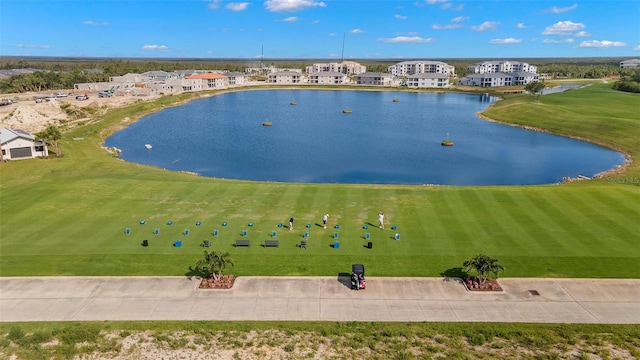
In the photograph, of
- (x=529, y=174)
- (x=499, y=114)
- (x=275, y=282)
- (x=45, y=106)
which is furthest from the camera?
(x=499, y=114)

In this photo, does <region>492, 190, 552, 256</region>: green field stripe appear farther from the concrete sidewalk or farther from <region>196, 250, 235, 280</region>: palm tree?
<region>196, 250, 235, 280</region>: palm tree

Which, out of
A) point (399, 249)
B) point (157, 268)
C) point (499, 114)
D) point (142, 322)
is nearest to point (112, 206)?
point (157, 268)

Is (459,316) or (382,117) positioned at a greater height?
(382,117)

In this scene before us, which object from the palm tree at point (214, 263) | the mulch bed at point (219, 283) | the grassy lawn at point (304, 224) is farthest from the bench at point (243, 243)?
the mulch bed at point (219, 283)

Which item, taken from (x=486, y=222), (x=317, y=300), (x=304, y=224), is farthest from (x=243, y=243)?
(x=486, y=222)

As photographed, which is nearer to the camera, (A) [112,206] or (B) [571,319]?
(B) [571,319]

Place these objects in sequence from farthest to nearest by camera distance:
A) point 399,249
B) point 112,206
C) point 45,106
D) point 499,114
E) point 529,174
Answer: point 499,114 → point 45,106 → point 529,174 → point 112,206 → point 399,249

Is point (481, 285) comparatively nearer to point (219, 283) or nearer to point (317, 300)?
point (317, 300)

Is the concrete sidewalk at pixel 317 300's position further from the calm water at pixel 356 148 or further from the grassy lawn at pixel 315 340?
the calm water at pixel 356 148

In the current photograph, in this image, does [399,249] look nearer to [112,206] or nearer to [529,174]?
[112,206]
